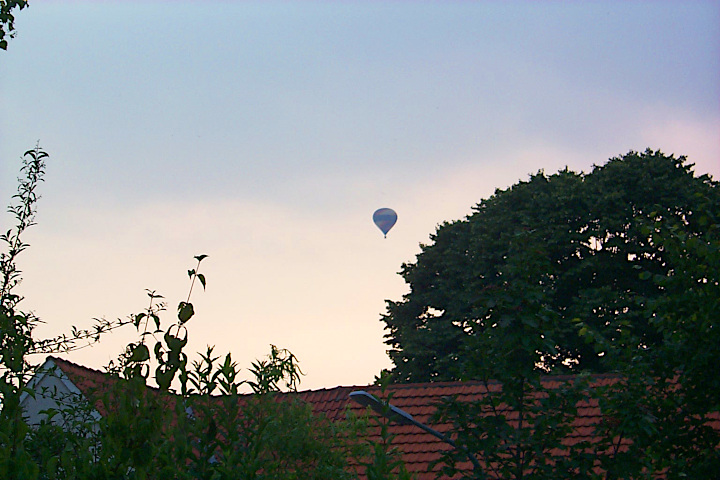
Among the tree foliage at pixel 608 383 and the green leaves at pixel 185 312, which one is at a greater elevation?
the tree foliage at pixel 608 383

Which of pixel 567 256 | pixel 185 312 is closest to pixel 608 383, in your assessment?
pixel 185 312

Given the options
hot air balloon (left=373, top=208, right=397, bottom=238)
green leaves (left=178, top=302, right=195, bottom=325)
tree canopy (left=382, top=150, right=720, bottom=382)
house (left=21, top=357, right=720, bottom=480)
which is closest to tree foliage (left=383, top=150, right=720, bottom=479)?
green leaves (left=178, top=302, right=195, bottom=325)

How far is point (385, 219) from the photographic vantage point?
151ft

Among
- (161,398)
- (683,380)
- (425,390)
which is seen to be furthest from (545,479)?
(425,390)

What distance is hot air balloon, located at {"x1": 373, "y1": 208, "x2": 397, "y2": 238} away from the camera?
46.0 meters

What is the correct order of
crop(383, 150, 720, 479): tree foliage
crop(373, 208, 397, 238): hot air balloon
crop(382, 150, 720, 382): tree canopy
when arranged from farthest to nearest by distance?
crop(373, 208, 397, 238): hot air balloon < crop(382, 150, 720, 382): tree canopy < crop(383, 150, 720, 479): tree foliage

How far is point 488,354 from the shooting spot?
7.27m

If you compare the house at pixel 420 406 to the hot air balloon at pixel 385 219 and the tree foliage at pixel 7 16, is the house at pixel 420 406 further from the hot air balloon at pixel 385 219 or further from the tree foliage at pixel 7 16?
the hot air balloon at pixel 385 219

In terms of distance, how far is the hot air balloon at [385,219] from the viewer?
151 feet

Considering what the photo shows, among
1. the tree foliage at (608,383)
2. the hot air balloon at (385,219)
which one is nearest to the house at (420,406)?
the tree foliage at (608,383)

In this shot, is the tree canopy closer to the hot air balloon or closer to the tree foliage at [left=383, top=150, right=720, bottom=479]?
the hot air balloon

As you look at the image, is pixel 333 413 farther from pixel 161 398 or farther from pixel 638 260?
pixel 638 260

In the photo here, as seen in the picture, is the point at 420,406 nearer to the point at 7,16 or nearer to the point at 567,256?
the point at 7,16

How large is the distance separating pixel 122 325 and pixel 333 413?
445 inches
